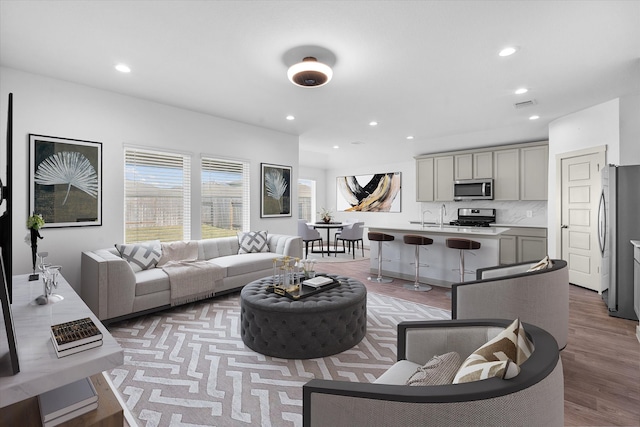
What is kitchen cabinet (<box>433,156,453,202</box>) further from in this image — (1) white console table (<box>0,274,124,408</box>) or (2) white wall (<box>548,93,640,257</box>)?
(1) white console table (<box>0,274,124,408</box>)

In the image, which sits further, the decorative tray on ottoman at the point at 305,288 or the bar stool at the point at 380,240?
the bar stool at the point at 380,240

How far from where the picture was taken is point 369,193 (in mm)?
8742

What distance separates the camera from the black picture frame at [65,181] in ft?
10.8

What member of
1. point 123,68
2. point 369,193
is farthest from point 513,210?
point 123,68

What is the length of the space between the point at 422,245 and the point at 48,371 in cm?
443

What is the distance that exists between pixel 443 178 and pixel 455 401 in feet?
21.8

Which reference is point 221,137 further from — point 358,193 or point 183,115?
point 358,193

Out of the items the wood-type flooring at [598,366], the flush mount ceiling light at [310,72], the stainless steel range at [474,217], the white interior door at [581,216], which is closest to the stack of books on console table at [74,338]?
the wood-type flooring at [598,366]

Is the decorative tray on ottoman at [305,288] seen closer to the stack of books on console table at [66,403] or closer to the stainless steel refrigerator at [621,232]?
the stack of books on console table at [66,403]

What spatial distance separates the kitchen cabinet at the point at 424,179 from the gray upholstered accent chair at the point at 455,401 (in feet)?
20.7

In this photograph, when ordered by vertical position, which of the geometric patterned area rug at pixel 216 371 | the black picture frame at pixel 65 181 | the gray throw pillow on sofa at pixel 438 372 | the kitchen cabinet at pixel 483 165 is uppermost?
the kitchen cabinet at pixel 483 165

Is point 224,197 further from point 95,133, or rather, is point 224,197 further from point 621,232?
point 621,232

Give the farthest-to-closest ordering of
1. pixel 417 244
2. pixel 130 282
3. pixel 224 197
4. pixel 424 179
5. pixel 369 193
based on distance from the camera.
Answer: pixel 369 193 < pixel 424 179 < pixel 224 197 < pixel 417 244 < pixel 130 282

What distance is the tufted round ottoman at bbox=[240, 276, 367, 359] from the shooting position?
7.95 ft
